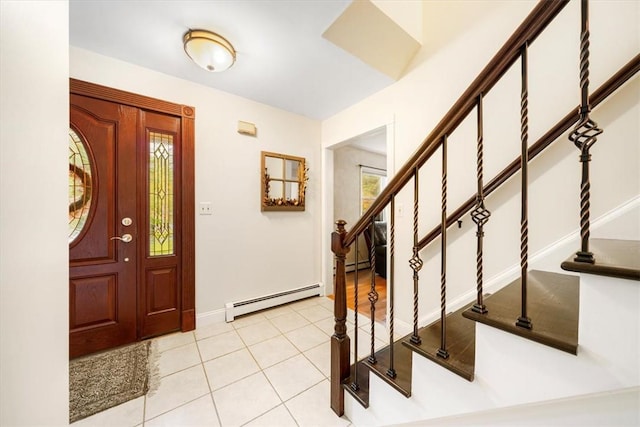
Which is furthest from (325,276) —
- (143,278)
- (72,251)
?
(72,251)

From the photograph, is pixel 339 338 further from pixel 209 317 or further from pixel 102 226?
pixel 102 226

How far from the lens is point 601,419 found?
514mm

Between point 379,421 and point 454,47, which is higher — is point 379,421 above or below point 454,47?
below

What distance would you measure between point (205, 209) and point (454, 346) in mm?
2253

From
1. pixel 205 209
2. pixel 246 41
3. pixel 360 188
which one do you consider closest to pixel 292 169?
pixel 205 209

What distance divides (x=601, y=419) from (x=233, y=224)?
98.6 inches

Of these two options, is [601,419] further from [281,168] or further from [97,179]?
[97,179]

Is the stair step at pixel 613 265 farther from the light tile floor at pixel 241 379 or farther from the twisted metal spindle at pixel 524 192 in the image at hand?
the light tile floor at pixel 241 379

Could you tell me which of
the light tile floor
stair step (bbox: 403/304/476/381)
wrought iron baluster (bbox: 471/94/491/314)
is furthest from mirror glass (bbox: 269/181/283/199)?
wrought iron baluster (bbox: 471/94/491/314)

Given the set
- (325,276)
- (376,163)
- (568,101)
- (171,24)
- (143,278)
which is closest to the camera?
(568,101)

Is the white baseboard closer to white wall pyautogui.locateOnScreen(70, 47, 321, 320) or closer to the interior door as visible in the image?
white wall pyautogui.locateOnScreen(70, 47, 321, 320)

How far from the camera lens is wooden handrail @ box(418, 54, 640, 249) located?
1.01 m

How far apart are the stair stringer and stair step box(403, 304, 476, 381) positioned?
1.5 inches

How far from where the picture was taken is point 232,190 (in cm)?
239
